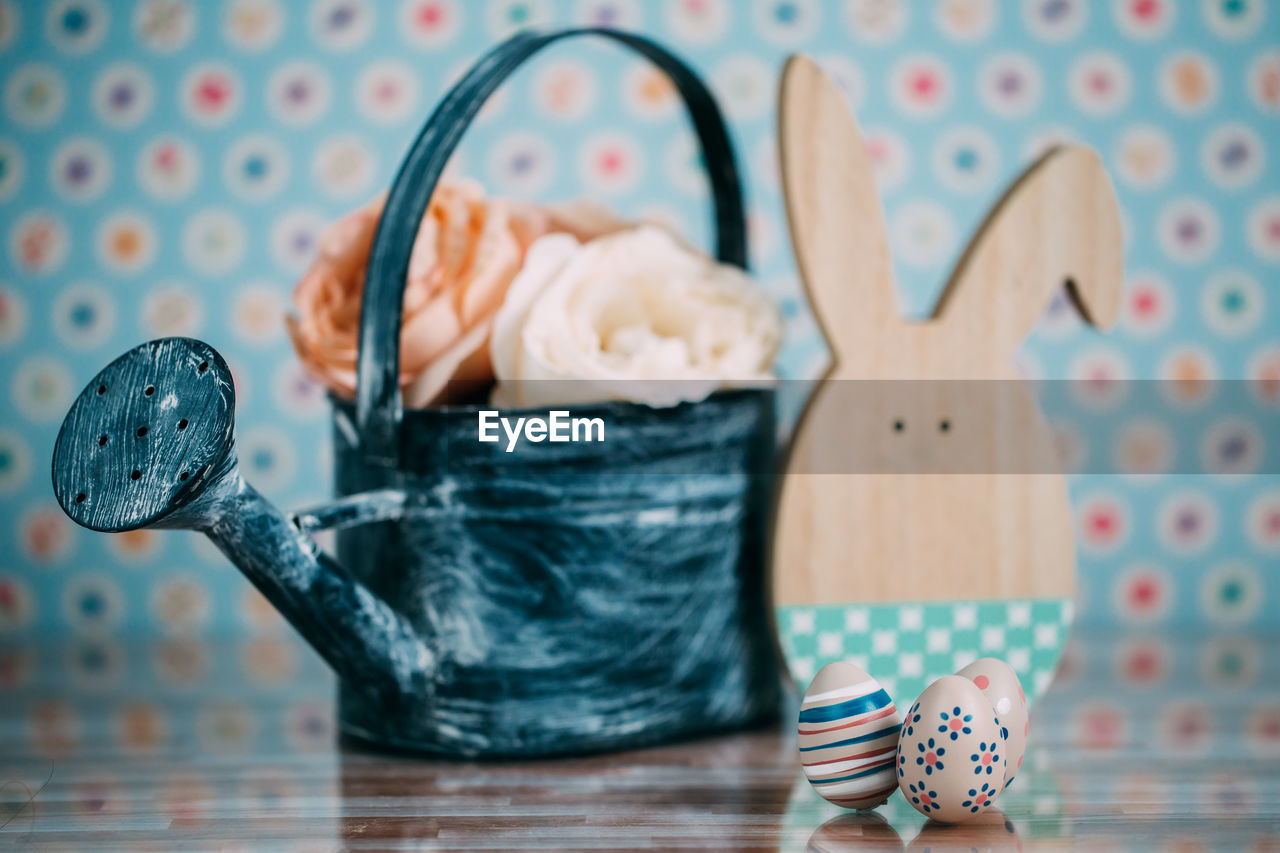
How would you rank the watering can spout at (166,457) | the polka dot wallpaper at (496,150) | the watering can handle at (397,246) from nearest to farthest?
the watering can spout at (166,457) → the watering can handle at (397,246) → the polka dot wallpaper at (496,150)

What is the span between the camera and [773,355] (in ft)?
2.32

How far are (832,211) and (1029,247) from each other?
0.14 m

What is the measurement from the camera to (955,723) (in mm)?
525

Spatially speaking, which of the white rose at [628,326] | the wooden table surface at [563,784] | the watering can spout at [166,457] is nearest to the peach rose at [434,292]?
the white rose at [628,326]

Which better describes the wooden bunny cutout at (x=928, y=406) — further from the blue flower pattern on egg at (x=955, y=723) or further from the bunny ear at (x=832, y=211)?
the blue flower pattern on egg at (x=955, y=723)

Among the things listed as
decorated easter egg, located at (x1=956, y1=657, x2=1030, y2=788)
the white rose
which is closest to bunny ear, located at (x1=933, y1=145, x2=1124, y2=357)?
the white rose

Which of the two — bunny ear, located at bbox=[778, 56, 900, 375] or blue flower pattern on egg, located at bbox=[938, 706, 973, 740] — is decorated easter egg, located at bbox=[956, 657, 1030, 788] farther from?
bunny ear, located at bbox=[778, 56, 900, 375]

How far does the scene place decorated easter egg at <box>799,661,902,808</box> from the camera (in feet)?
1.82

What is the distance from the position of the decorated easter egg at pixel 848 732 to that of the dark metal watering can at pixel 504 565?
Answer: 0.15 meters

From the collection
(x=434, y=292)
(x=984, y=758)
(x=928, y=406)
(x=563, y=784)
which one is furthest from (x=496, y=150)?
(x=984, y=758)

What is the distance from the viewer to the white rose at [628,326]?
2.14 feet

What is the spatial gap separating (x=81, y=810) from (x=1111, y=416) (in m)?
0.97

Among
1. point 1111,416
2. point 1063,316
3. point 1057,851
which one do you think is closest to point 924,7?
point 1063,316

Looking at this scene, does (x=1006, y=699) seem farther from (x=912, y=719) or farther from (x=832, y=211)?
(x=832, y=211)
